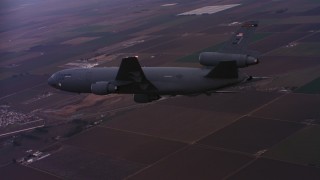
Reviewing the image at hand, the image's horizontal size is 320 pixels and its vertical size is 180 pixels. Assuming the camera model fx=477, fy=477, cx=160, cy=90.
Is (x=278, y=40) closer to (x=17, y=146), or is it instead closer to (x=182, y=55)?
(x=182, y=55)

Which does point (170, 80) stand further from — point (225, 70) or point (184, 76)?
point (225, 70)

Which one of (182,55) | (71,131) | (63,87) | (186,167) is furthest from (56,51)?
(186,167)

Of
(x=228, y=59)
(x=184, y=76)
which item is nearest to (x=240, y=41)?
(x=228, y=59)

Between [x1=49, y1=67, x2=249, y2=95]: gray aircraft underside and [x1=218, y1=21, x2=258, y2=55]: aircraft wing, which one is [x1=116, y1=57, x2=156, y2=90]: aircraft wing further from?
[x1=218, y1=21, x2=258, y2=55]: aircraft wing

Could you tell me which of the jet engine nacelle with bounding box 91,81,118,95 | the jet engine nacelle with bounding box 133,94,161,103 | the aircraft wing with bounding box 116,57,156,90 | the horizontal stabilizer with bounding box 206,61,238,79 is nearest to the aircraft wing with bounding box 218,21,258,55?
the horizontal stabilizer with bounding box 206,61,238,79

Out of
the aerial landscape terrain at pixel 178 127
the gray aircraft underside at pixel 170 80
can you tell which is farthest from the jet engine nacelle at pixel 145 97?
the aerial landscape terrain at pixel 178 127

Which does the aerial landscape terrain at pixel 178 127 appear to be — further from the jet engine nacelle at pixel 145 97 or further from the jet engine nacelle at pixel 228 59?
the jet engine nacelle at pixel 228 59
